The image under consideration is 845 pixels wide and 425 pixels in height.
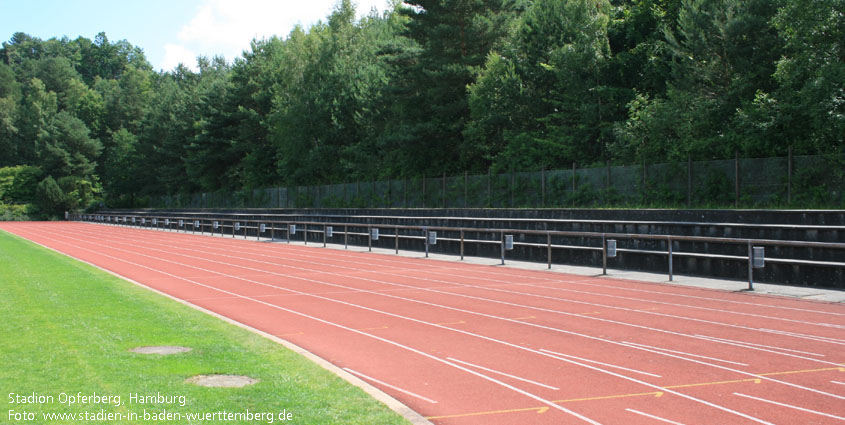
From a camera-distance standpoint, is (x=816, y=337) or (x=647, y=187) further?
(x=647, y=187)

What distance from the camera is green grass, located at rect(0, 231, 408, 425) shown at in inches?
249

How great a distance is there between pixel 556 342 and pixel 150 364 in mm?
5278

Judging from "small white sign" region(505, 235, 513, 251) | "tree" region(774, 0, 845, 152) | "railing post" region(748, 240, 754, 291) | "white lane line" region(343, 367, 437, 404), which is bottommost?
"white lane line" region(343, 367, 437, 404)

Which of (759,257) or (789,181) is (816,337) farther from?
(789,181)

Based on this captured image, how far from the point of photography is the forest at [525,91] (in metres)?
25.2

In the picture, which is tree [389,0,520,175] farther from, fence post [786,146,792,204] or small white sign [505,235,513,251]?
fence post [786,146,792,204]

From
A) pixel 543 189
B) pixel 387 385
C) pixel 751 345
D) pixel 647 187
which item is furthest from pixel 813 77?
pixel 387 385

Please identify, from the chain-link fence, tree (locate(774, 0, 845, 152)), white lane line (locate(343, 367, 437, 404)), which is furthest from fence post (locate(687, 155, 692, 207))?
white lane line (locate(343, 367, 437, 404))

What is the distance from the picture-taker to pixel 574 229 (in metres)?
24.0

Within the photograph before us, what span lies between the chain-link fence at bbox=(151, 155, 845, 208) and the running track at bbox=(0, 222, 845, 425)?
798 centimetres

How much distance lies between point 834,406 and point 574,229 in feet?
56.6

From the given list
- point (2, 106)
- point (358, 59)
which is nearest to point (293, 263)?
point (358, 59)

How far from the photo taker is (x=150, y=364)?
313 inches

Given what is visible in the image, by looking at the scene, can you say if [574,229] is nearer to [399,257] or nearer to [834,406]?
[399,257]
